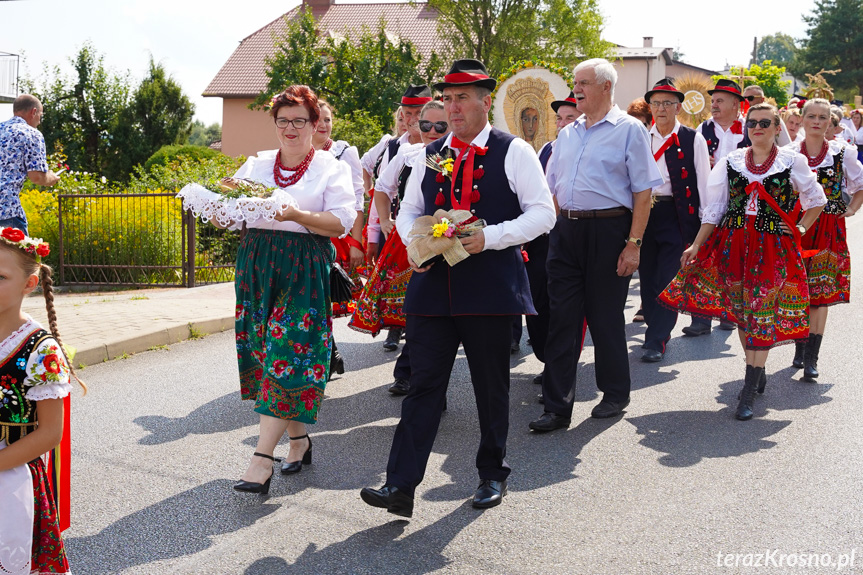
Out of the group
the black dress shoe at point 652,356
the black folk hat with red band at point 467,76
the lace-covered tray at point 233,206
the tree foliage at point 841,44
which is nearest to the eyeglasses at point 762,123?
the black dress shoe at point 652,356

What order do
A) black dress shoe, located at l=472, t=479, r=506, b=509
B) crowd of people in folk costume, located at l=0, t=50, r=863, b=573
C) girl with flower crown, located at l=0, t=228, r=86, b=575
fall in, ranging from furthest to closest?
black dress shoe, located at l=472, t=479, r=506, b=509 → crowd of people in folk costume, located at l=0, t=50, r=863, b=573 → girl with flower crown, located at l=0, t=228, r=86, b=575

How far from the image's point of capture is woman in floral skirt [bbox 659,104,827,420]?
6371mm

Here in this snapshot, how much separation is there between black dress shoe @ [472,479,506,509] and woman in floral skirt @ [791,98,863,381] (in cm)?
382

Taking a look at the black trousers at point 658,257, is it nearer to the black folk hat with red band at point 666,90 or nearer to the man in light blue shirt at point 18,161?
the black folk hat with red band at point 666,90

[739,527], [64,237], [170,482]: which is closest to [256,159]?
[170,482]

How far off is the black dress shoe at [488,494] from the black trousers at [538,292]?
260 centimetres

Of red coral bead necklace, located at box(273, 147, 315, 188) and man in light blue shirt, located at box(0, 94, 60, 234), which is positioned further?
man in light blue shirt, located at box(0, 94, 60, 234)

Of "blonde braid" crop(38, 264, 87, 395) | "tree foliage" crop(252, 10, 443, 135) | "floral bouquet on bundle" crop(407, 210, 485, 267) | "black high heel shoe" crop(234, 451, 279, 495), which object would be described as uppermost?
"tree foliage" crop(252, 10, 443, 135)

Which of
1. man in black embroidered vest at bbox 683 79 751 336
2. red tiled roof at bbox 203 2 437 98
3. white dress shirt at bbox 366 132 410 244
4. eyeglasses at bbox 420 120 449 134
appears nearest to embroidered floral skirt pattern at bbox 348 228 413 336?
white dress shirt at bbox 366 132 410 244

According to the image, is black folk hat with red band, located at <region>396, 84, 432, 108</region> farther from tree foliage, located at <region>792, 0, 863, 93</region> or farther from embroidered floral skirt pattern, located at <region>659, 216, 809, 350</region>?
tree foliage, located at <region>792, 0, 863, 93</region>

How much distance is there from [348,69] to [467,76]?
21914mm

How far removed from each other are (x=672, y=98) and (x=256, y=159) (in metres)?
4.70

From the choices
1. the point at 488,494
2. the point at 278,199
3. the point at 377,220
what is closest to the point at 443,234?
the point at 278,199

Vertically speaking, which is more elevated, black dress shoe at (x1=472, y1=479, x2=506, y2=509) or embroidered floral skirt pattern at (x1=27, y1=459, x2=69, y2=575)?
embroidered floral skirt pattern at (x1=27, y1=459, x2=69, y2=575)
